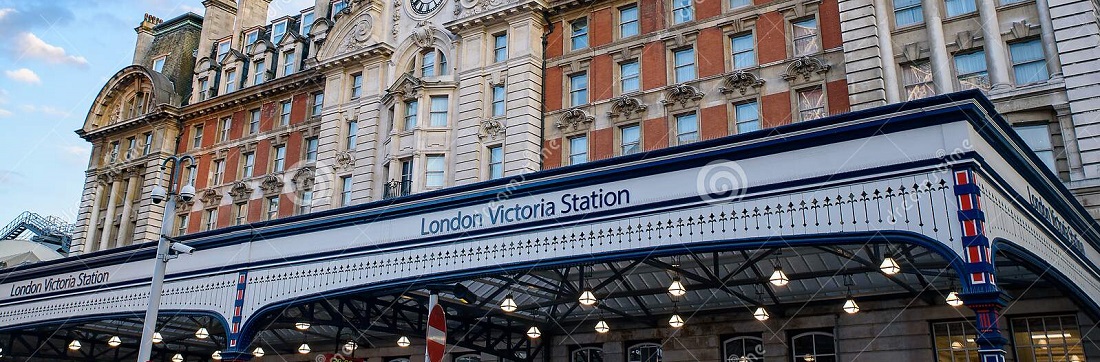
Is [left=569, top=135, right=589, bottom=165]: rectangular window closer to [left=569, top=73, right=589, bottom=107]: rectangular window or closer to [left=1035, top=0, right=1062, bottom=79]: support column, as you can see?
[left=569, top=73, right=589, bottom=107]: rectangular window

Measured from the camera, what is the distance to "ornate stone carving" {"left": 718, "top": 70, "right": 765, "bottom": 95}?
29.9 meters

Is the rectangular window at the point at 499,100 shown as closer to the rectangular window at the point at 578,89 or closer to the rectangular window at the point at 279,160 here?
the rectangular window at the point at 578,89

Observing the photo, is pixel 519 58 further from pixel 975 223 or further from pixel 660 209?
pixel 975 223

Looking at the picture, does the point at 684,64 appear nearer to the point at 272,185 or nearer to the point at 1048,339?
the point at 1048,339

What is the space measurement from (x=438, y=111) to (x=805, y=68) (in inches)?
609

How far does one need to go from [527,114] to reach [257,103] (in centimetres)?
1979

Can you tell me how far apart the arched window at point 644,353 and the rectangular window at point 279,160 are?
2389 centimetres

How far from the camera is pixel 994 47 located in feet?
83.9

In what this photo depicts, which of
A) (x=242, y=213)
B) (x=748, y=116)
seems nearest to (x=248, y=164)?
(x=242, y=213)

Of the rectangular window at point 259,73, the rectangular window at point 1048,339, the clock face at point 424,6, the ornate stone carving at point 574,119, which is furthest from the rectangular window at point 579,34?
the rectangular window at point 259,73

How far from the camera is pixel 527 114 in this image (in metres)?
33.7

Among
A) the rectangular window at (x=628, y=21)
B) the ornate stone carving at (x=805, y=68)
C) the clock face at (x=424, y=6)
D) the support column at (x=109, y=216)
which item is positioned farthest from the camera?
the support column at (x=109, y=216)

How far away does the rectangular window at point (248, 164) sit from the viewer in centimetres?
4528

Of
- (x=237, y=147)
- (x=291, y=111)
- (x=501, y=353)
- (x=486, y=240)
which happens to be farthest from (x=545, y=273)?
(x=237, y=147)
